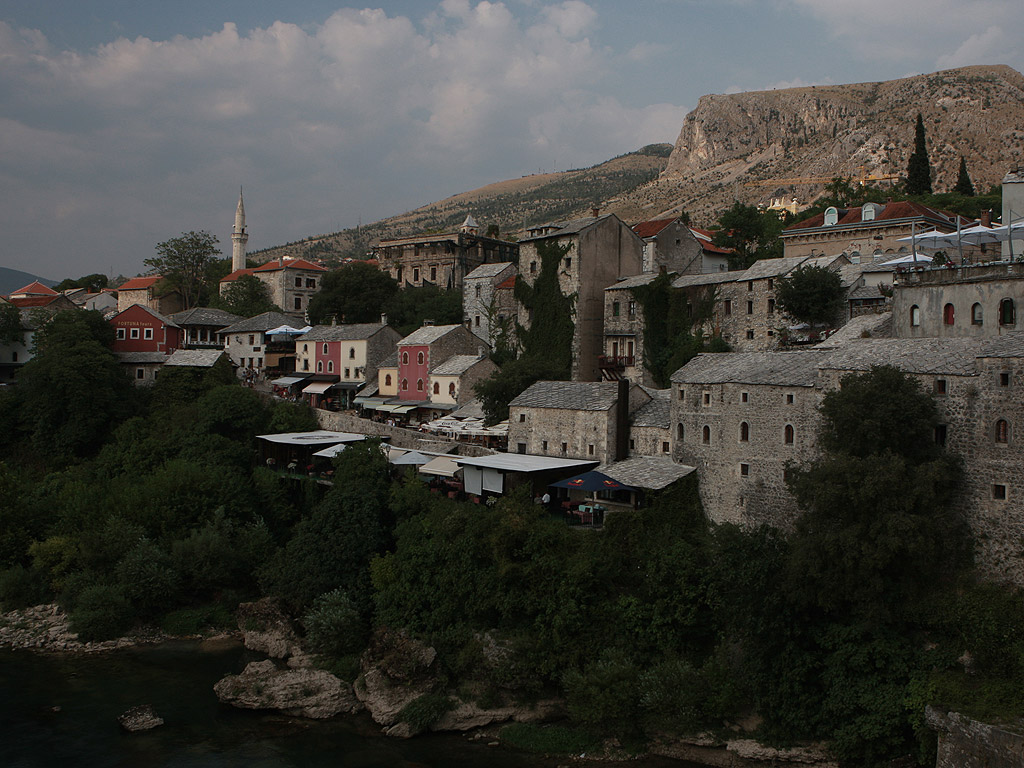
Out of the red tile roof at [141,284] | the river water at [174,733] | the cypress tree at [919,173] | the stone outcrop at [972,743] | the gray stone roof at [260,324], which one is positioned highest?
the cypress tree at [919,173]

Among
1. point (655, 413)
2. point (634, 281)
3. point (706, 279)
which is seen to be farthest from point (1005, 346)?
point (634, 281)

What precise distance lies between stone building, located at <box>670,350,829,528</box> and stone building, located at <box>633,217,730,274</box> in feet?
56.8

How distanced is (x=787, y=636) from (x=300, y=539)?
20387 millimetres

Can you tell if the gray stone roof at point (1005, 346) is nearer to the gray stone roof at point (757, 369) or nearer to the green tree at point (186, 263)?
the gray stone roof at point (757, 369)

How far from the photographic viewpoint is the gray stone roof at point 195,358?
54.4m

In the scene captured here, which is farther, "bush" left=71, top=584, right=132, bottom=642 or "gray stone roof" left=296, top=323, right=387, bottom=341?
"gray stone roof" left=296, top=323, right=387, bottom=341

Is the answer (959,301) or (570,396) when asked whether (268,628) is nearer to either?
(570,396)

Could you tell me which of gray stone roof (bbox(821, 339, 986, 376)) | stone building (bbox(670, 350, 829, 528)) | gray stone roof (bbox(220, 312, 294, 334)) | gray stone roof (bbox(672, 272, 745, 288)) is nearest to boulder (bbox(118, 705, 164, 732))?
stone building (bbox(670, 350, 829, 528))

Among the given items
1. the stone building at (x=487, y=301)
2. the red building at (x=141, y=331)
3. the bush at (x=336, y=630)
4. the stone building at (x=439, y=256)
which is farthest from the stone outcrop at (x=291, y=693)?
the stone building at (x=439, y=256)

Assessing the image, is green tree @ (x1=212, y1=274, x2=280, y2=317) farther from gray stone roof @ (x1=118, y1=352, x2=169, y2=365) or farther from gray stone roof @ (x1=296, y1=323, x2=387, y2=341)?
gray stone roof @ (x1=118, y1=352, x2=169, y2=365)

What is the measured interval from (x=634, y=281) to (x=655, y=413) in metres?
12.7

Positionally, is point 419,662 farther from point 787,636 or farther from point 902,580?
point 902,580

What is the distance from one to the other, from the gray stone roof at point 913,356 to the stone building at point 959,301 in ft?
7.26

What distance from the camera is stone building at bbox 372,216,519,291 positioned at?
73312 millimetres
